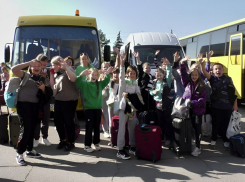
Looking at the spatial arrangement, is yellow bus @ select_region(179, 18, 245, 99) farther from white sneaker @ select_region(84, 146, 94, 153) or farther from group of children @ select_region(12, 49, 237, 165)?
white sneaker @ select_region(84, 146, 94, 153)

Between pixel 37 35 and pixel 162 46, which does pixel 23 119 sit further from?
pixel 162 46

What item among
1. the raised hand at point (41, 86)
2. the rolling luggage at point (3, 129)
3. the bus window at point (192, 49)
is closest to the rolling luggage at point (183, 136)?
the raised hand at point (41, 86)

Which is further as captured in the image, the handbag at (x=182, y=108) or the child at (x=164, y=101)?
the child at (x=164, y=101)

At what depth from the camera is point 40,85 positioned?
4469 mm

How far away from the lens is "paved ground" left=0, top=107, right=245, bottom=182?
3.94m

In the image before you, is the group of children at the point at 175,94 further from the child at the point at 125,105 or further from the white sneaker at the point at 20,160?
the white sneaker at the point at 20,160

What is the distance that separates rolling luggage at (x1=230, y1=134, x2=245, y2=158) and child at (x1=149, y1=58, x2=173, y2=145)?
1.18 m

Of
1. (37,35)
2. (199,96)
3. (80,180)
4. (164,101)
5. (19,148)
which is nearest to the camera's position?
(80,180)

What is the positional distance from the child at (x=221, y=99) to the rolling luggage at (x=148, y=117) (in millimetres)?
1256

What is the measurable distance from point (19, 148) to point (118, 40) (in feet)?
181

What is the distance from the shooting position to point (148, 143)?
462 centimetres

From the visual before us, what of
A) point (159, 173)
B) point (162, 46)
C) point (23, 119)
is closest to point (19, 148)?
point (23, 119)

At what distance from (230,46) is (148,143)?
28.7ft

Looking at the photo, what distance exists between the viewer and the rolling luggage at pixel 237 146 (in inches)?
190
